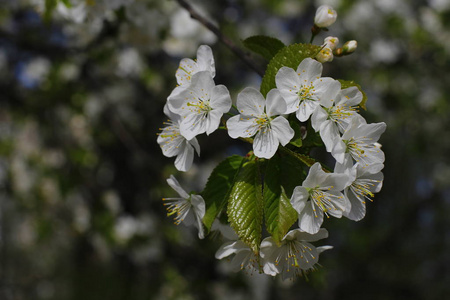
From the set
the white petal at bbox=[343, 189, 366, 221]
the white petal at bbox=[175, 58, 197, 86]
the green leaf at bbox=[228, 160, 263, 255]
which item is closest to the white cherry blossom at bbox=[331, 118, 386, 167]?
the white petal at bbox=[343, 189, 366, 221]

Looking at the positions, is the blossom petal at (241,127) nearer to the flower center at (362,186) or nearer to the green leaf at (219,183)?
the green leaf at (219,183)

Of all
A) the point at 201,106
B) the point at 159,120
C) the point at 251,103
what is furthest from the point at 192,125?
the point at 159,120

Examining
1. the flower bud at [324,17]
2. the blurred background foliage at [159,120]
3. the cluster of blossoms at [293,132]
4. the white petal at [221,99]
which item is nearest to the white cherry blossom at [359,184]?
the cluster of blossoms at [293,132]

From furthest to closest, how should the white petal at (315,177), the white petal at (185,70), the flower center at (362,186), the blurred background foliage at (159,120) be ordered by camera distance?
the blurred background foliage at (159,120) < the white petal at (185,70) < the flower center at (362,186) < the white petal at (315,177)

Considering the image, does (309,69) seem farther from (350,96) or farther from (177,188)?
(177,188)

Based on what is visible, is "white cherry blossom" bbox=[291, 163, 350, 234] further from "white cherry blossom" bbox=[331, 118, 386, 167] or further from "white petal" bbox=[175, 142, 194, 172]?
"white petal" bbox=[175, 142, 194, 172]

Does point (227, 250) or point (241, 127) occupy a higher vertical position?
point (241, 127)

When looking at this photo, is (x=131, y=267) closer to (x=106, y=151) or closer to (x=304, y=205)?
(x=106, y=151)
